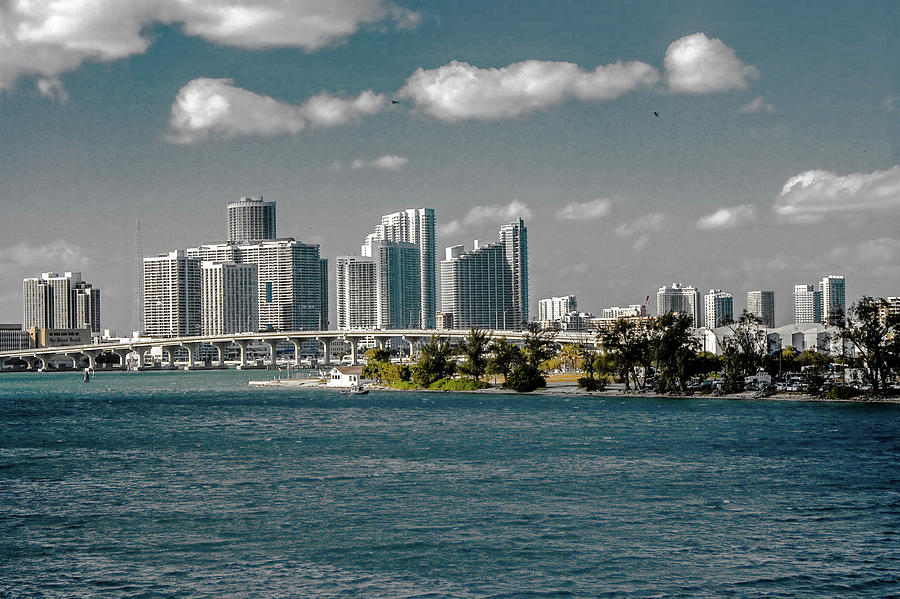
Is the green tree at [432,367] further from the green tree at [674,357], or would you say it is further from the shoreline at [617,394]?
the green tree at [674,357]

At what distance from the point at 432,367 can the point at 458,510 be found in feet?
323

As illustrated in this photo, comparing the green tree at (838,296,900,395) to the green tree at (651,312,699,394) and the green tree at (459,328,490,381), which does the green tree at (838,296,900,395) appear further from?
the green tree at (459,328,490,381)

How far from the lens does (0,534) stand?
115 feet

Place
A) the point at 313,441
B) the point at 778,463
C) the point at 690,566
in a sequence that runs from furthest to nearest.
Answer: the point at 313,441 → the point at 778,463 → the point at 690,566

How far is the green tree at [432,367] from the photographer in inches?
5359

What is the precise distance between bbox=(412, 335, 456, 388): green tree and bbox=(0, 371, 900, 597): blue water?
198 ft

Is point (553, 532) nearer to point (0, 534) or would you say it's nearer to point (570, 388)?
point (0, 534)

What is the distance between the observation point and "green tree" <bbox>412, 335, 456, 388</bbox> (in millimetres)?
136125

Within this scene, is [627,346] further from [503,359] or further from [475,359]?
[475,359]

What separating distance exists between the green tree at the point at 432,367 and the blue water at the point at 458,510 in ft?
198

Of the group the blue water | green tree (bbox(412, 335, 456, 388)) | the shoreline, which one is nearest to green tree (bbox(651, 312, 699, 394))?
the shoreline

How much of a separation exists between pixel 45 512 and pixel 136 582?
13.1 metres

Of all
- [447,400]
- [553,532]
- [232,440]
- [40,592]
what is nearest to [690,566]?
[553,532]

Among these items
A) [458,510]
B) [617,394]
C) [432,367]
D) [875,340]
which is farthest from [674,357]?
[458,510]
